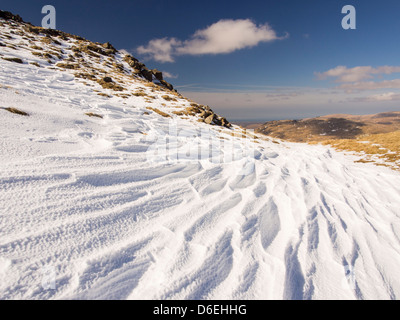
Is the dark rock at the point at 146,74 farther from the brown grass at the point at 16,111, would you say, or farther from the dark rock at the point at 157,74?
the brown grass at the point at 16,111

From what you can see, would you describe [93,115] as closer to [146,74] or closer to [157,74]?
[146,74]

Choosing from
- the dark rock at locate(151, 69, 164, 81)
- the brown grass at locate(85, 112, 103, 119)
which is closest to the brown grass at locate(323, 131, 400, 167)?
the brown grass at locate(85, 112, 103, 119)

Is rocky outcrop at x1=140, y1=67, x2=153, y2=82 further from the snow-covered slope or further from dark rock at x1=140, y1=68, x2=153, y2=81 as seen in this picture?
the snow-covered slope

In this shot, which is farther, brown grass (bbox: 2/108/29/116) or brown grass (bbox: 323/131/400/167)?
brown grass (bbox: 323/131/400/167)

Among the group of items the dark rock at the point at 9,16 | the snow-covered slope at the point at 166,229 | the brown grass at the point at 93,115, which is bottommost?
the snow-covered slope at the point at 166,229

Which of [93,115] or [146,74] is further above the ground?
[146,74]

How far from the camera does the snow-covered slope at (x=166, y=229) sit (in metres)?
1.64

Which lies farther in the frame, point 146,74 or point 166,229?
point 146,74

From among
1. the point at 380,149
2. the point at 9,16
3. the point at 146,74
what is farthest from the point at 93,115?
the point at 9,16

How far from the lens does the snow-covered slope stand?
1.64 metres

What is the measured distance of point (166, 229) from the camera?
7.46 ft

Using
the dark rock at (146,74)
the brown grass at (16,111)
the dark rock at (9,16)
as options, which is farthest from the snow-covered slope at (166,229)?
the dark rock at (9,16)

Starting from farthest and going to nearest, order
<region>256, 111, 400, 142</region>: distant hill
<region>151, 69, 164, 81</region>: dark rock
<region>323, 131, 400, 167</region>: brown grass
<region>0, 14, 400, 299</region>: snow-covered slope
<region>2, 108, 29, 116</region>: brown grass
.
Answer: <region>256, 111, 400, 142</region>: distant hill
<region>151, 69, 164, 81</region>: dark rock
<region>323, 131, 400, 167</region>: brown grass
<region>2, 108, 29, 116</region>: brown grass
<region>0, 14, 400, 299</region>: snow-covered slope
